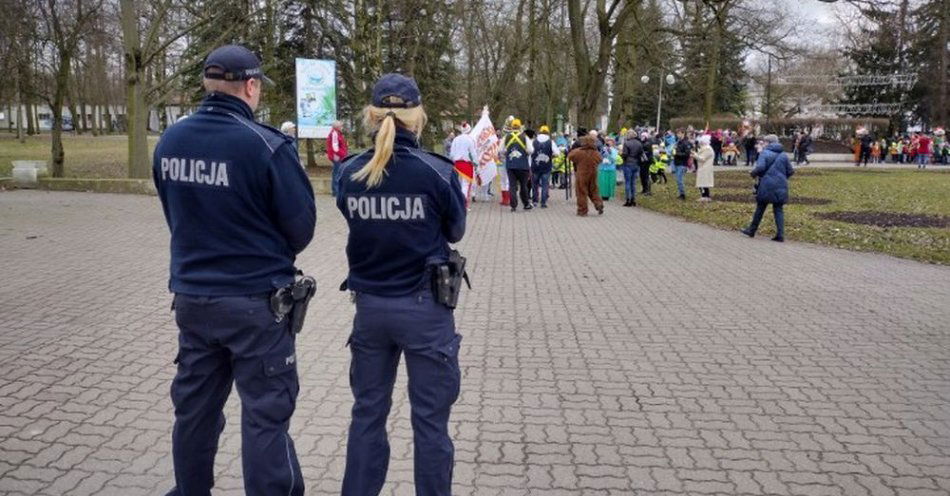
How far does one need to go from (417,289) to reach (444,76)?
34975 millimetres

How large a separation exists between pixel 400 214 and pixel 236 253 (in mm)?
689

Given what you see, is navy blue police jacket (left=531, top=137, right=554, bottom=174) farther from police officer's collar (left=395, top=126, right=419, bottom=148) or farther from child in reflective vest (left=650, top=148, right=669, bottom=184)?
police officer's collar (left=395, top=126, right=419, bottom=148)

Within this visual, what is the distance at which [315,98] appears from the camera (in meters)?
21.1

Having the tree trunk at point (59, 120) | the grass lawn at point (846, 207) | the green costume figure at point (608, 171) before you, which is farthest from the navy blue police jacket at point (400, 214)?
the tree trunk at point (59, 120)

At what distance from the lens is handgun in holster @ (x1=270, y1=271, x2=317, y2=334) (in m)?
3.22

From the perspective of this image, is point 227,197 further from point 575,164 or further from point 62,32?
point 62,32

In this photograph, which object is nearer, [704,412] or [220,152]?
[220,152]

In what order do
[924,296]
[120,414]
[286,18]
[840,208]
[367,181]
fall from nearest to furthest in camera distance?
[367,181]
[120,414]
[924,296]
[840,208]
[286,18]

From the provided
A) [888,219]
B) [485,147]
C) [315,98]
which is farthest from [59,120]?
[888,219]

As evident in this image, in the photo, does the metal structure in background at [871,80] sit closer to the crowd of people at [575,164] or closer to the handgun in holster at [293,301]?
the crowd of people at [575,164]

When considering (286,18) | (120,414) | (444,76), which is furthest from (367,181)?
(444,76)

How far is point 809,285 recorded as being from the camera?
9758mm

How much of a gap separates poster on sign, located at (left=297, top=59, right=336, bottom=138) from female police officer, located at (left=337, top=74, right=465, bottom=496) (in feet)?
Result: 58.1

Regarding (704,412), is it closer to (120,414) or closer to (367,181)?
(367,181)
